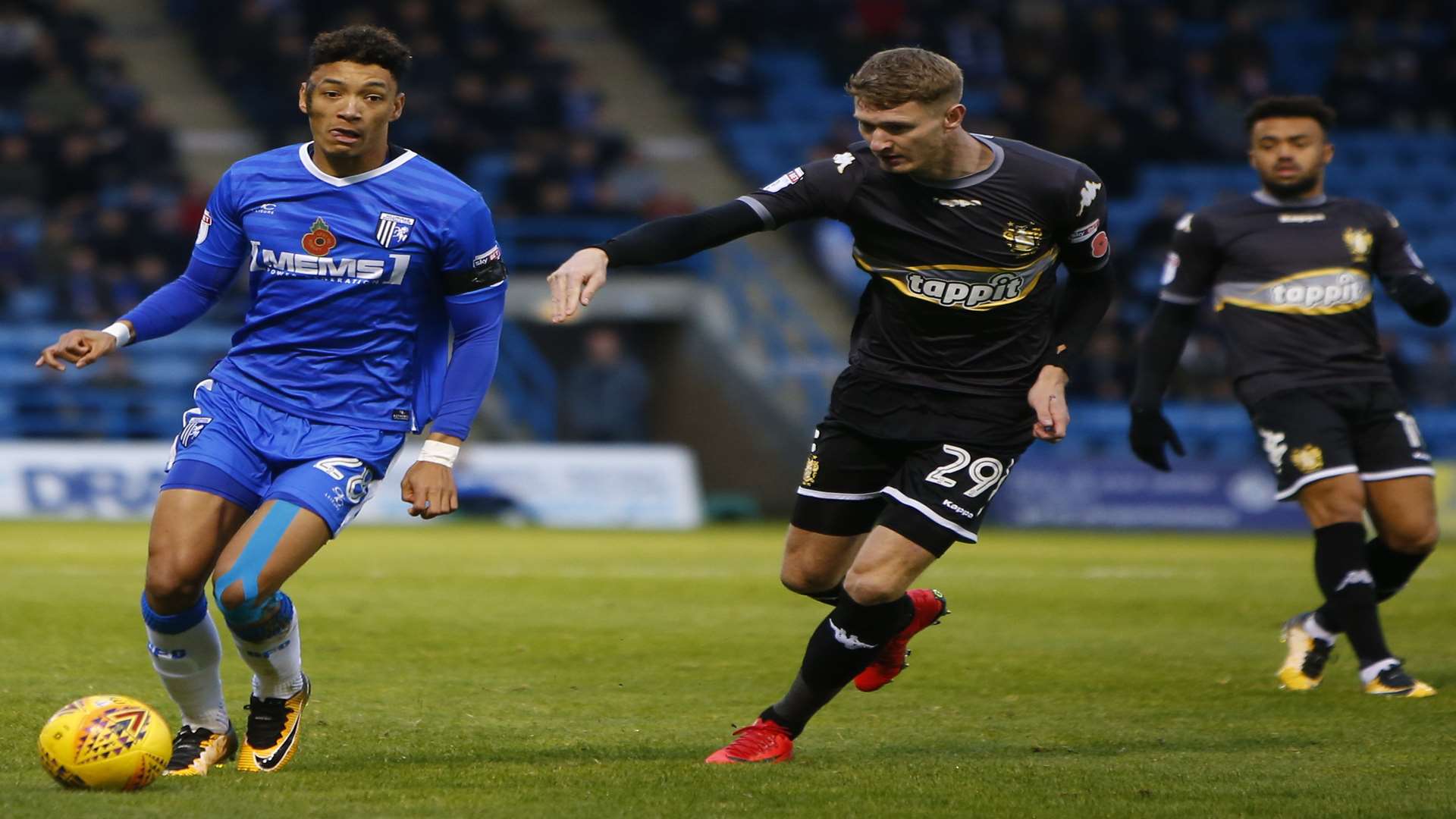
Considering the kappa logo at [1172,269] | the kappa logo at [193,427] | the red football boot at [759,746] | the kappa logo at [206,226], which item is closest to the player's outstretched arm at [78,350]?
the kappa logo at [193,427]

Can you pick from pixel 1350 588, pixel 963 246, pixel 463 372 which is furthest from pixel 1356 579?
pixel 463 372

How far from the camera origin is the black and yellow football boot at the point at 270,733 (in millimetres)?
5777

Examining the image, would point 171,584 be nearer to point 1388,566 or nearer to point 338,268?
point 338,268

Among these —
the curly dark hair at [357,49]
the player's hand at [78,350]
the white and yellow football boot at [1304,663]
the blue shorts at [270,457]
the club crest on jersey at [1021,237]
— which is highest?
the curly dark hair at [357,49]

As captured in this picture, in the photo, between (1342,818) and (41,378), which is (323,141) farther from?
(41,378)

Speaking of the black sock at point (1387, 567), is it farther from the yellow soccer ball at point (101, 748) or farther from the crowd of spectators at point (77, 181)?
the crowd of spectators at point (77, 181)

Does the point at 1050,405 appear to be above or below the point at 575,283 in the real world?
below

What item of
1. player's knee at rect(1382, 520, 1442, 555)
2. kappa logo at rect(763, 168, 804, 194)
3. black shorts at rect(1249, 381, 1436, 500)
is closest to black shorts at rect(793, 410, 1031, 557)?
kappa logo at rect(763, 168, 804, 194)

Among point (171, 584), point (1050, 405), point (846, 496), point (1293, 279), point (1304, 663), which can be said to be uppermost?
point (1293, 279)

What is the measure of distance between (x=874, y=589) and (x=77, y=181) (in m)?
17.0

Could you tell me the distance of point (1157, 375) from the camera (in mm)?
8414

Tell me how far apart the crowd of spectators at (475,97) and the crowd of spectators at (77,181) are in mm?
1639

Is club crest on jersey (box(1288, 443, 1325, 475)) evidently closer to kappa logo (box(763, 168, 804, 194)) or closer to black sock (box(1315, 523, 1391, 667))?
black sock (box(1315, 523, 1391, 667))

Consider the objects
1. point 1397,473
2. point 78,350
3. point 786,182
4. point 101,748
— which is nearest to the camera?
point 101,748
